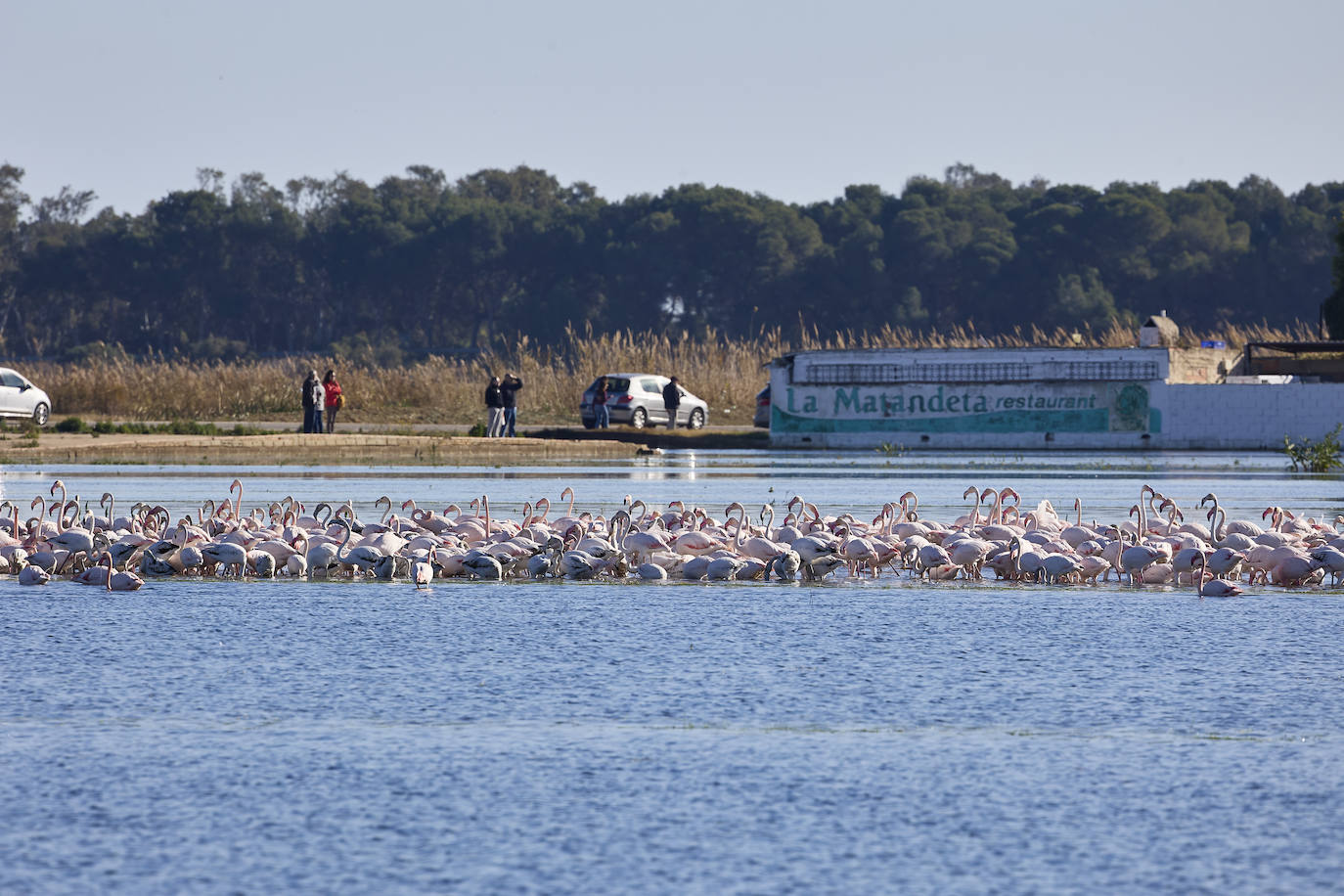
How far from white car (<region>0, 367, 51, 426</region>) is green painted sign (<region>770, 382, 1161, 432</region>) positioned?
16.1m

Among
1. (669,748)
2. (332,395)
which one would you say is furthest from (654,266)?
(669,748)

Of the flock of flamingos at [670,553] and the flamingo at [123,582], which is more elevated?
the flock of flamingos at [670,553]

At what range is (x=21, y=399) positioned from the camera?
120 feet

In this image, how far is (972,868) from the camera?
3625mm

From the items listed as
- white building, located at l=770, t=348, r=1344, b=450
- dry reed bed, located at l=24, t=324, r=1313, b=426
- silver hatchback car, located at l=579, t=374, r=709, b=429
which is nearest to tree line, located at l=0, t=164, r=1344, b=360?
dry reed bed, located at l=24, t=324, r=1313, b=426

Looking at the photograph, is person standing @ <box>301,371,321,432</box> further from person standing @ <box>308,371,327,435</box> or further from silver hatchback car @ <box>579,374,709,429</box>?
silver hatchback car @ <box>579,374,709,429</box>

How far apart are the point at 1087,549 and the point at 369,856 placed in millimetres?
6422

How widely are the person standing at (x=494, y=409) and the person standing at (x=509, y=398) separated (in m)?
0.07

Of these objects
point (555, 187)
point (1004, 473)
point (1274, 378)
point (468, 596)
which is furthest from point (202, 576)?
point (555, 187)

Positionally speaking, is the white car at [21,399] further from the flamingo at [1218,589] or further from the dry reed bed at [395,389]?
the flamingo at [1218,589]

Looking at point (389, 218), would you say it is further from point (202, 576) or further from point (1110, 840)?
point (1110, 840)

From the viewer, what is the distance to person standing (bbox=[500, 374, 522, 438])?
3034 centimetres

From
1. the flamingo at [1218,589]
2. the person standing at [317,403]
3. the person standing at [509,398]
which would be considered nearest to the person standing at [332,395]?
the person standing at [317,403]

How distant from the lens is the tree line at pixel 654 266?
78000 mm
